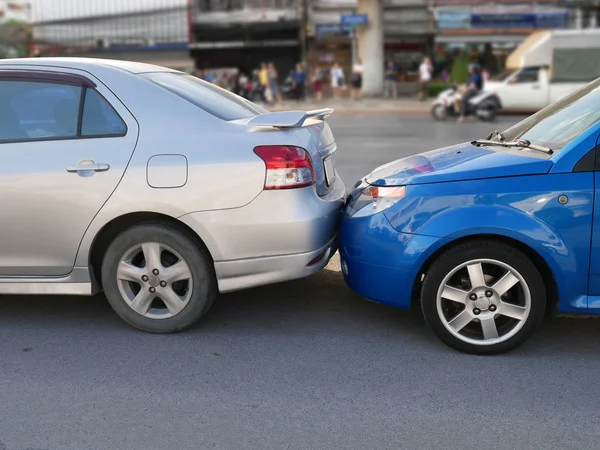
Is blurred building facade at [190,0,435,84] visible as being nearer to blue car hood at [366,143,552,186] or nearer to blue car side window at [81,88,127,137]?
blue car hood at [366,143,552,186]

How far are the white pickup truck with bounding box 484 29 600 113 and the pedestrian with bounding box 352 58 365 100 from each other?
8.64 meters

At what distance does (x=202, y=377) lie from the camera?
3869mm

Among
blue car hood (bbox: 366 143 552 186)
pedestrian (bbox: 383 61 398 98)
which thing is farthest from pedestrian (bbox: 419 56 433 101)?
blue car hood (bbox: 366 143 552 186)

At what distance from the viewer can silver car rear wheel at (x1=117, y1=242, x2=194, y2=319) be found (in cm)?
434

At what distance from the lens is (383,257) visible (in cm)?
415

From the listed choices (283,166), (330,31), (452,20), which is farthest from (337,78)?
(283,166)

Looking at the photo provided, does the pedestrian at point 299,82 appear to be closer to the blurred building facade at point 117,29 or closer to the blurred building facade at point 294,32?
the blurred building facade at point 294,32

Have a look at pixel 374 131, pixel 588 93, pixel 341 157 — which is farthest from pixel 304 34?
pixel 588 93

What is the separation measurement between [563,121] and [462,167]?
81 centimetres

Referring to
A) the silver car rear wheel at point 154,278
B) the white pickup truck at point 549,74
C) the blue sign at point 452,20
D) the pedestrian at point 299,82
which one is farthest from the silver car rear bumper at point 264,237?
the blue sign at point 452,20

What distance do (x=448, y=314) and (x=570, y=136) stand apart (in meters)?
1.24

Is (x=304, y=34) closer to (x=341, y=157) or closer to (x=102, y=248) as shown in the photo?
(x=341, y=157)

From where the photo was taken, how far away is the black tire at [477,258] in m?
3.91

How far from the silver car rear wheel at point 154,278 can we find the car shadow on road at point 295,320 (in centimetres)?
23
